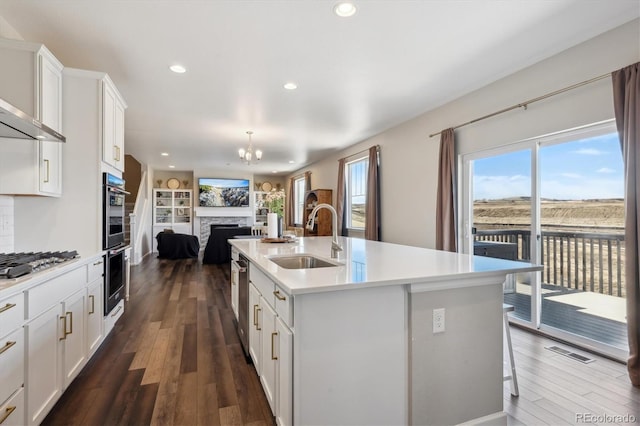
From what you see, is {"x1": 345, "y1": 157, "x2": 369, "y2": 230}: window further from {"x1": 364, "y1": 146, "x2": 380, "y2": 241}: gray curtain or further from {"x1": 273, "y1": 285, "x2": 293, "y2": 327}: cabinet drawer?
{"x1": 273, "y1": 285, "x2": 293, "y2": 327}: cabinet drawer

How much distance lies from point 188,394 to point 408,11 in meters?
3.02

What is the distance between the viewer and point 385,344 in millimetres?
1488

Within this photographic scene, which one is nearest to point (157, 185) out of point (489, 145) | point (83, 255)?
point (83, 255)

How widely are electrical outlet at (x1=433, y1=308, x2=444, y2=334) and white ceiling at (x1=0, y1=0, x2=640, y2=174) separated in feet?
6.57

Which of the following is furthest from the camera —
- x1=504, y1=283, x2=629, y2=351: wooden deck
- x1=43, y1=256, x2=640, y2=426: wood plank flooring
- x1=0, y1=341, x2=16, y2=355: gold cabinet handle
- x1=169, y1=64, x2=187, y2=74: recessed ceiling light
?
x1=169, y1=64, x2=187, y2=74: recessed ceiling light

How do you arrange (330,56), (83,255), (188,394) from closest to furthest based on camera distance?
(188,394) → (83,255) → (330,56)

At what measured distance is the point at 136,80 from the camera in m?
3.23

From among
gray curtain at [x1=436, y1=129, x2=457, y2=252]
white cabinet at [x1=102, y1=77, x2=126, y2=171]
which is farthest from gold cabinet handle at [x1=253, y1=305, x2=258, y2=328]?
gray curtain at [x1=436, y1=129, x2=457, y2=252]

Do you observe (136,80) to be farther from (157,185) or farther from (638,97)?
(157,185)

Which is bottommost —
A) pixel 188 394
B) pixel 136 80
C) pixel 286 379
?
pixel 188 394

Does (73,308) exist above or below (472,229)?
below

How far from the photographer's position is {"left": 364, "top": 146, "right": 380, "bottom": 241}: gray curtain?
5.41 m

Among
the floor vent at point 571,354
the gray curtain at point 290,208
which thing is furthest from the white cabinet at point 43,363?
the gray curtain at point 290,208

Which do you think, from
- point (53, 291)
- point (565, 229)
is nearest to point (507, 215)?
point (565, 229)
